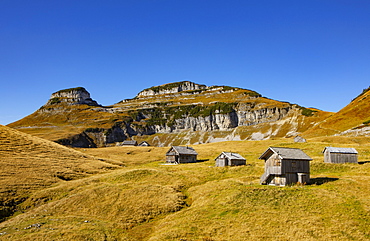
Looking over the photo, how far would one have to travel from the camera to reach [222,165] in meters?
63.5

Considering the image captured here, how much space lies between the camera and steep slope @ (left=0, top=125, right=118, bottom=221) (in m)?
41.1

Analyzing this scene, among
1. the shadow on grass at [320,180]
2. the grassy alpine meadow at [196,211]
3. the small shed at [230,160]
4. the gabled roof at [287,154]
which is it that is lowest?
the grassy alpine meadow at [196,211]

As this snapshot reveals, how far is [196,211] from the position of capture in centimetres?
3188

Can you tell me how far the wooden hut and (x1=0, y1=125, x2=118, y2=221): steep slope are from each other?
3681cm

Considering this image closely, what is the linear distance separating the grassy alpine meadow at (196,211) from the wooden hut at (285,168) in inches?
73.3

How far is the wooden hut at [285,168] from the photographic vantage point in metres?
40.3

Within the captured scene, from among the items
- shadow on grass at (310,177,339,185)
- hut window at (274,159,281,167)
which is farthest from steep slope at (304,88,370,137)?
hut window at (274,159,281,167)

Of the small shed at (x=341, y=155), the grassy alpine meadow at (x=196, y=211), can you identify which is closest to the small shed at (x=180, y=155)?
the grassy alpine meadow at (x=196, y=211)

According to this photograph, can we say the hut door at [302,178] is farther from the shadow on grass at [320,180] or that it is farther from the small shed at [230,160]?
the small shed at [230,160]

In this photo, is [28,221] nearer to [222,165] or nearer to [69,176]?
[69,176]

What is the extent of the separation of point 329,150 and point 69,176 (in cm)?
5230

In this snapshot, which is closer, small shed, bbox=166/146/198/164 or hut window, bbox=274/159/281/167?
hut window, bbox=274/159/281/167

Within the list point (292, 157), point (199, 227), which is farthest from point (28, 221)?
point (292, 157)

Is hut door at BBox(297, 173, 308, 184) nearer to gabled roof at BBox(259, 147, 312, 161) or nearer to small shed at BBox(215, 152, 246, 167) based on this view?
gabled roof at BBox(259, 147, 312, 161)
